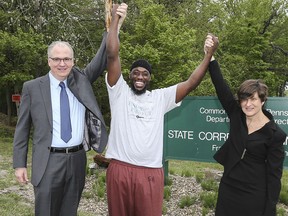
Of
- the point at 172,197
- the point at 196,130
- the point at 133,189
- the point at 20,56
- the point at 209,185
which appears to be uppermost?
the point at 20,56

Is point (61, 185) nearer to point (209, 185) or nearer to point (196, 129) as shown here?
point (196, 129)

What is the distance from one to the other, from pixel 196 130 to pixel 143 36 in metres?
10.3

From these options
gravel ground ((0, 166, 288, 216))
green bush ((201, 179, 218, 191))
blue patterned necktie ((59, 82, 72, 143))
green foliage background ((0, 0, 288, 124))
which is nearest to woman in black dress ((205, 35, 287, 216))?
blue patterned necktie ((59, 82, 72, 143))

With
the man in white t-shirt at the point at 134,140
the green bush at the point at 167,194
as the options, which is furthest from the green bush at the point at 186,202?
the man in white t-shirt at the point at 134,140

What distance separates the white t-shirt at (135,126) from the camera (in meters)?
3.17

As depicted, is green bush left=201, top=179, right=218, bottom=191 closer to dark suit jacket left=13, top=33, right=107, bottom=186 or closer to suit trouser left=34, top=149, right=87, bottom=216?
suit trouser left=34, top=149, right=87, bottom=216

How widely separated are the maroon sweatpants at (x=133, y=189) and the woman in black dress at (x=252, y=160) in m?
0.57

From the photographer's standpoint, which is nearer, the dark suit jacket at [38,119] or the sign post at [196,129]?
the dark suit jacket at [38,119]

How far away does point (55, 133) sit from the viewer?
316cm

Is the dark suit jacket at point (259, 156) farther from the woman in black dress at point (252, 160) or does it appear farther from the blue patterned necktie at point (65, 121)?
the blue patterned necktie at point (65, 121)

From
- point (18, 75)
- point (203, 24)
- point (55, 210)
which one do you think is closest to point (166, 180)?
point (55, 210)

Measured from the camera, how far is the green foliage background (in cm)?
1434

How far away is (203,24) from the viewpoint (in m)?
23.9

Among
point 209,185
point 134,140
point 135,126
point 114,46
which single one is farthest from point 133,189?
point 209,185
